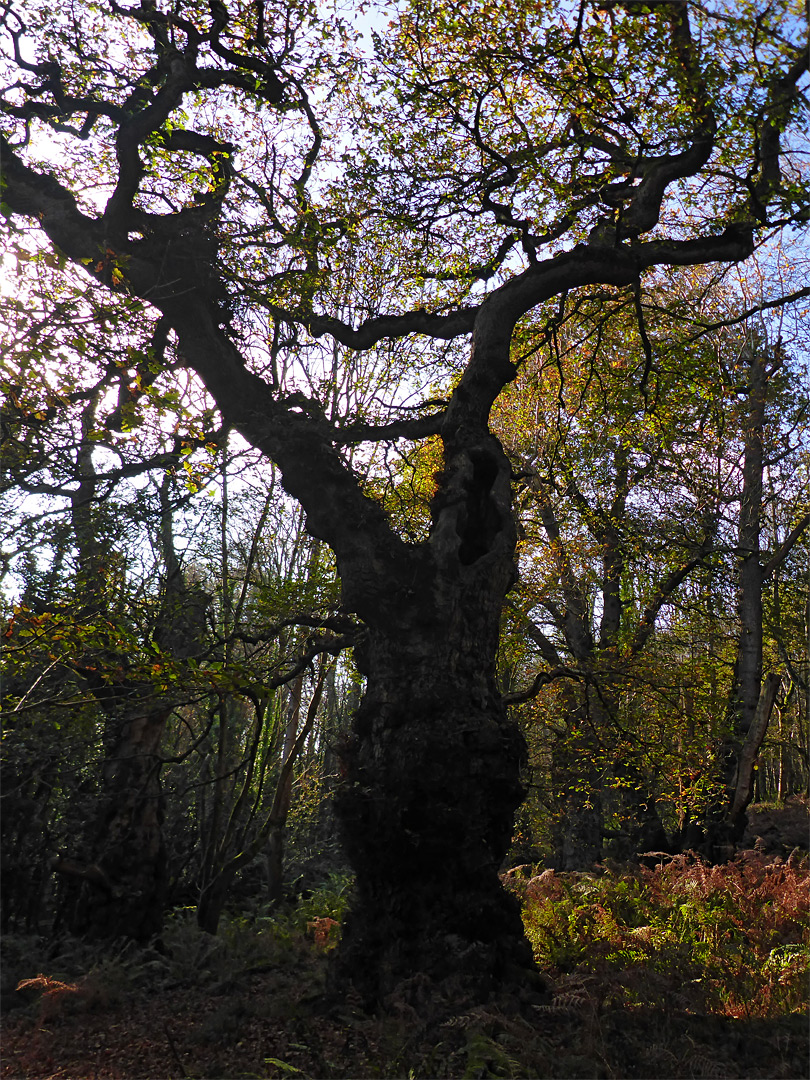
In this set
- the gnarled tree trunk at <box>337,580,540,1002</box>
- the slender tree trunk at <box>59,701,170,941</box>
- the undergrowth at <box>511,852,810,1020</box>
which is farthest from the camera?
the slender tree trunk at <box>59,701,170,941</box>

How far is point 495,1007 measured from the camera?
16.7 feet

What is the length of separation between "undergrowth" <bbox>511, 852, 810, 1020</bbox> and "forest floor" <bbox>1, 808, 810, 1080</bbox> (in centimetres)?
2

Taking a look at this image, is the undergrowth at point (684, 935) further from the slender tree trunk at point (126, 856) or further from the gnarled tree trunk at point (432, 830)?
the slender tree trunk at point (126, 856)

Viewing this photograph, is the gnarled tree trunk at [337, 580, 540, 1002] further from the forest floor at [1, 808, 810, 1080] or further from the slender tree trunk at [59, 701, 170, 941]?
the slender tree trunk at [59, 701, 170, 941]

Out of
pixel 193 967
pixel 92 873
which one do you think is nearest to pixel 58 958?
pixel 92 873

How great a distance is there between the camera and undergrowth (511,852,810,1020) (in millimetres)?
5578

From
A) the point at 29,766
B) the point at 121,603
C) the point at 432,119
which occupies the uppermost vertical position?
the point at 432,119

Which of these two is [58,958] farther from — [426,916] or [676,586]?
[676,586]

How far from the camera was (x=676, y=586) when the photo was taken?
14656 millimetres

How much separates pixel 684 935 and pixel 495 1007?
3.46 meters

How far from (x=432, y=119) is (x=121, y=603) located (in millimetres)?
6597

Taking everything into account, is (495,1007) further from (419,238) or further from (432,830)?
(419,238)

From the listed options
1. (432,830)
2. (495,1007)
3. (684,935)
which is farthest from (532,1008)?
(684,935)

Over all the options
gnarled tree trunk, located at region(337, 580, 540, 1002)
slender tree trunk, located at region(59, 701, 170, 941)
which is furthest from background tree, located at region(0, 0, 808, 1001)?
slender tree trunk, located at region(59, 701, 170, 941)
